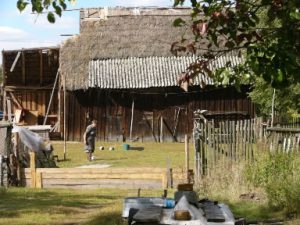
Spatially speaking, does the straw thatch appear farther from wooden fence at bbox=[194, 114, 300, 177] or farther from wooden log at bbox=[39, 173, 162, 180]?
wooden fence at bbox=[194, 114, 300, 177]

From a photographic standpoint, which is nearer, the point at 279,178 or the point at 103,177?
the point at 279,178

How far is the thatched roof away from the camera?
32875mm

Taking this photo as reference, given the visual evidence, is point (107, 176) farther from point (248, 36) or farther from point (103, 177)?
point (248, 36)

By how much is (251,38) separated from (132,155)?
2052 cm

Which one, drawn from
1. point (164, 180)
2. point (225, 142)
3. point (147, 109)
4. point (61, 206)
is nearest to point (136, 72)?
point (147, 109)

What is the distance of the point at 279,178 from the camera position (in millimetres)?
11117

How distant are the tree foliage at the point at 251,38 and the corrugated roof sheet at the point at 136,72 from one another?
89.4 feet

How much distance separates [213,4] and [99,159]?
61.4 ft

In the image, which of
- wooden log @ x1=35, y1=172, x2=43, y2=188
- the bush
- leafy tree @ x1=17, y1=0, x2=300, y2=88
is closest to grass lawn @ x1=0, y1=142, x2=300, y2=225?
the bush

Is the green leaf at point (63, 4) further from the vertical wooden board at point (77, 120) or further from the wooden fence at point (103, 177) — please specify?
the vertical wooden board at point (77, 120)

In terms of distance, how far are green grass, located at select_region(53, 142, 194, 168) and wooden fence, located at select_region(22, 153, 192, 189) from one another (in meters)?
3.27

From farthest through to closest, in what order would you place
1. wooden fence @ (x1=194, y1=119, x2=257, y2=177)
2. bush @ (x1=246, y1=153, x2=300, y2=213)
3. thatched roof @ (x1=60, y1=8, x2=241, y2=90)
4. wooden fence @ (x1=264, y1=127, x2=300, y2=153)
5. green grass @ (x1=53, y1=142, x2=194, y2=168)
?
thatched roof @ (x1=60, y1=8, x2=241, y2=90) < green grass @ (x1=53, y1=142, x2=194, y2=168) < wooden fence @ (x1=194, y1=119, x2=257, y2=177) < wooden fence @ (x1=264, y1=127, x2=300, y2=153) < bush @ (x1=246, y1=153, x2=300, y2=213)

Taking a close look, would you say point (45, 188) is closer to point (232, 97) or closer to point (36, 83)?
point (232, 97)

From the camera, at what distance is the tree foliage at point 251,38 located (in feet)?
14.1
